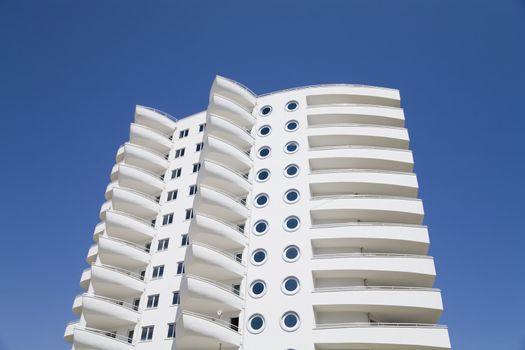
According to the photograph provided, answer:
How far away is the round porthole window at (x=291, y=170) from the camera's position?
1578 inches

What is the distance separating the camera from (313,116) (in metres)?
44.7

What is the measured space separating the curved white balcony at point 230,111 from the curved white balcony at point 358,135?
775 centimetres

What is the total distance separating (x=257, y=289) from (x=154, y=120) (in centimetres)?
2788

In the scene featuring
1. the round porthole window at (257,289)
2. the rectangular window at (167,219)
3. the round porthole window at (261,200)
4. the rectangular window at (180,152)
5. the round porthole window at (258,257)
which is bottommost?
the round porthole window at (257,289)

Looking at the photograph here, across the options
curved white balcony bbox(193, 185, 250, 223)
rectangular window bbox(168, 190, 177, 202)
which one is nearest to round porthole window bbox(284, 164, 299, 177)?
curved white balcony bbox(193, 185, 250, 223)

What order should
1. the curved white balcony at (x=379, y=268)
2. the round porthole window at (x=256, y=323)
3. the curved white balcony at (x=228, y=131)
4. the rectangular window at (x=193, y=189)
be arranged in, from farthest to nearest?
the curved white balcony at (x=228, y=131)
the rectangular window at (x=193, y=189)
the curved white balcony at (x=379, y=268)
the round porthole window at (x=256, y=323)

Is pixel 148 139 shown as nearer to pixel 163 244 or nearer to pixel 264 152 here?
pixel 163 244

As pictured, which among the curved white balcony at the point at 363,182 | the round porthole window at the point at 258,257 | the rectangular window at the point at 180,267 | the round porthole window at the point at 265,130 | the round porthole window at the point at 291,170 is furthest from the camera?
the round porthole window at the point at 265,130

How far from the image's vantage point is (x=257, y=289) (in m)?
34.0

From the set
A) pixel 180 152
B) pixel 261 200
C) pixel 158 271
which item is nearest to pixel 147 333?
pixel 158 271

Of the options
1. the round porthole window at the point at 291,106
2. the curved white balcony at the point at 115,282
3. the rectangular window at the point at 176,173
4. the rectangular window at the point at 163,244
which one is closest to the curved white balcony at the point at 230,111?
the round porthole window at the point at 291,106

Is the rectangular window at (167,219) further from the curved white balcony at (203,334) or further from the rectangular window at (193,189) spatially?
the curved white balcony at (203,334)

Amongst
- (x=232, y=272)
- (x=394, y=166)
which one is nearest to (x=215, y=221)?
(x=232, y=272)

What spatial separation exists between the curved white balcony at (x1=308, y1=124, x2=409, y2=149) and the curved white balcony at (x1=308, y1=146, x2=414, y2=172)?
1.61 metres
